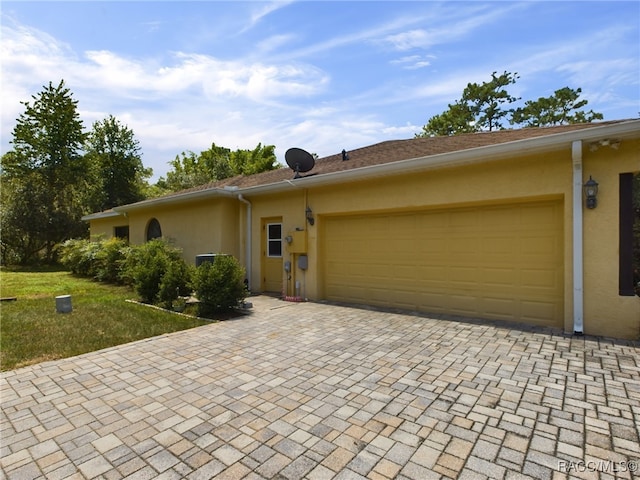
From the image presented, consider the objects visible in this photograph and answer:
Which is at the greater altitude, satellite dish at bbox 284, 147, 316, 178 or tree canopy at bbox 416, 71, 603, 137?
tree canopy at bbox 416, 71, 603, 137

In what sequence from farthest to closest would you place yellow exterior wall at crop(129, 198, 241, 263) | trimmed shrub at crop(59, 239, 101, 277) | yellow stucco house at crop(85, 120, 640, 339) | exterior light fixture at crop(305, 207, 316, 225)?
trimmed shrub at crop(59, 239, 101, 277), yellow exterior wall at crop(129, 198, 241, 263), exterior light fixture at crop(305, 207, 316, 225), yellow stucco house at crop(85, 120, 640, 339)

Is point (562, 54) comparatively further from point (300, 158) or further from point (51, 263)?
point (51, 263)

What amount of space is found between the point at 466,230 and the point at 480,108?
2024cm

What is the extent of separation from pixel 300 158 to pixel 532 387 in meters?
8.11

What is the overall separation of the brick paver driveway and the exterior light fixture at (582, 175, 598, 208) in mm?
2094

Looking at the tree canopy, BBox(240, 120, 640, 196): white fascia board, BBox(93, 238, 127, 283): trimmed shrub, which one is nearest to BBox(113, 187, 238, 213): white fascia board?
BBox(93, 238, 127, 283): trimmed shrub

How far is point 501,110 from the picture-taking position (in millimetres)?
22609

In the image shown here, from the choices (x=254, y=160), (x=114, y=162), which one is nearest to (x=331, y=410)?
(x=114, y=162)

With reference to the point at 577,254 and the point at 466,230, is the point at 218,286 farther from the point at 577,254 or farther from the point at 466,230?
the point at 577,254

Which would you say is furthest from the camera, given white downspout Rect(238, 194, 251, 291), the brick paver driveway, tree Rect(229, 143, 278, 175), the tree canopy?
tree Rect(229, 143, 278, 175)

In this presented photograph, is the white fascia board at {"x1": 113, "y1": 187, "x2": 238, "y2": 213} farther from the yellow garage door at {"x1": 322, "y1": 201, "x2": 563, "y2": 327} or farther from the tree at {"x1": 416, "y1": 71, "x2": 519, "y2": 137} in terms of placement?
the tree at {"x1": 416, "y1": 71, "x2": 519, "y2": 137}

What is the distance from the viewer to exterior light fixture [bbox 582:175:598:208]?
17.0 feet

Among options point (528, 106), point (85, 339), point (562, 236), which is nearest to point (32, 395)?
point (85, 339)

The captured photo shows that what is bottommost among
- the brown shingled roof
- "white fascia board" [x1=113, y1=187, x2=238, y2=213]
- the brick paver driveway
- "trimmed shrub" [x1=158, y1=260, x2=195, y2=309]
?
the brick paver driveway
